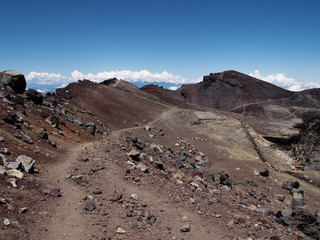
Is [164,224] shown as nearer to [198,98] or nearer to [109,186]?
[109,186]

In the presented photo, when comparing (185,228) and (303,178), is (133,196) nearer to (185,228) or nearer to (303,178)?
(185,228)

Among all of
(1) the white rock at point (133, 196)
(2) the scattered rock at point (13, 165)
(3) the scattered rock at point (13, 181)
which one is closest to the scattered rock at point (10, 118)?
(2) the scattered rock at point (13, 165)

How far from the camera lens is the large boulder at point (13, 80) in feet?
58.5

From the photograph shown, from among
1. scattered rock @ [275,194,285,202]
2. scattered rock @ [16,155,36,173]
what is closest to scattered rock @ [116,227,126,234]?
scattered rock @ [16,155,36,173]

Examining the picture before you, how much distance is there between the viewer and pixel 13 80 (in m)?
17.9

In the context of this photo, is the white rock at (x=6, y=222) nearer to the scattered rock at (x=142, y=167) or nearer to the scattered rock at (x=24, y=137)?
the scattered rock at (x=142, y=167)

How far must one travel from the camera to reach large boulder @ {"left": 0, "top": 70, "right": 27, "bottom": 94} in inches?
703

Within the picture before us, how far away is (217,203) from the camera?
9.13 m

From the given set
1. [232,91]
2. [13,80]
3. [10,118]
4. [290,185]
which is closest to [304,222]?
[290,185]

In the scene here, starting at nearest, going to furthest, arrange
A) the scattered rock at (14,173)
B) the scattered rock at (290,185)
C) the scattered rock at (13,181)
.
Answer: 1. the scattered rock at (13,181)
2. the scattered rock at (14,173)
3. the scattered rock at (290,185)

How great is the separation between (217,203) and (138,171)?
11.5 feet

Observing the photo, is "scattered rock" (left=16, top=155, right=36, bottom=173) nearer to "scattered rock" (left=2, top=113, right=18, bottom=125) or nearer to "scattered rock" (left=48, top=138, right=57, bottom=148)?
"scattered rock" (left=48, top=138, right=57, bottom=148)

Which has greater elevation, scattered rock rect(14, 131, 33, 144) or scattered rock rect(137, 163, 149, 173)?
scattered rock rect(14, 131, 33, 144)

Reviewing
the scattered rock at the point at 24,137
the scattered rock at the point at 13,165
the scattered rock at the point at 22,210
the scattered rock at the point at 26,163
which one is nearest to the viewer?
the scattered rock at the point at 22,210
